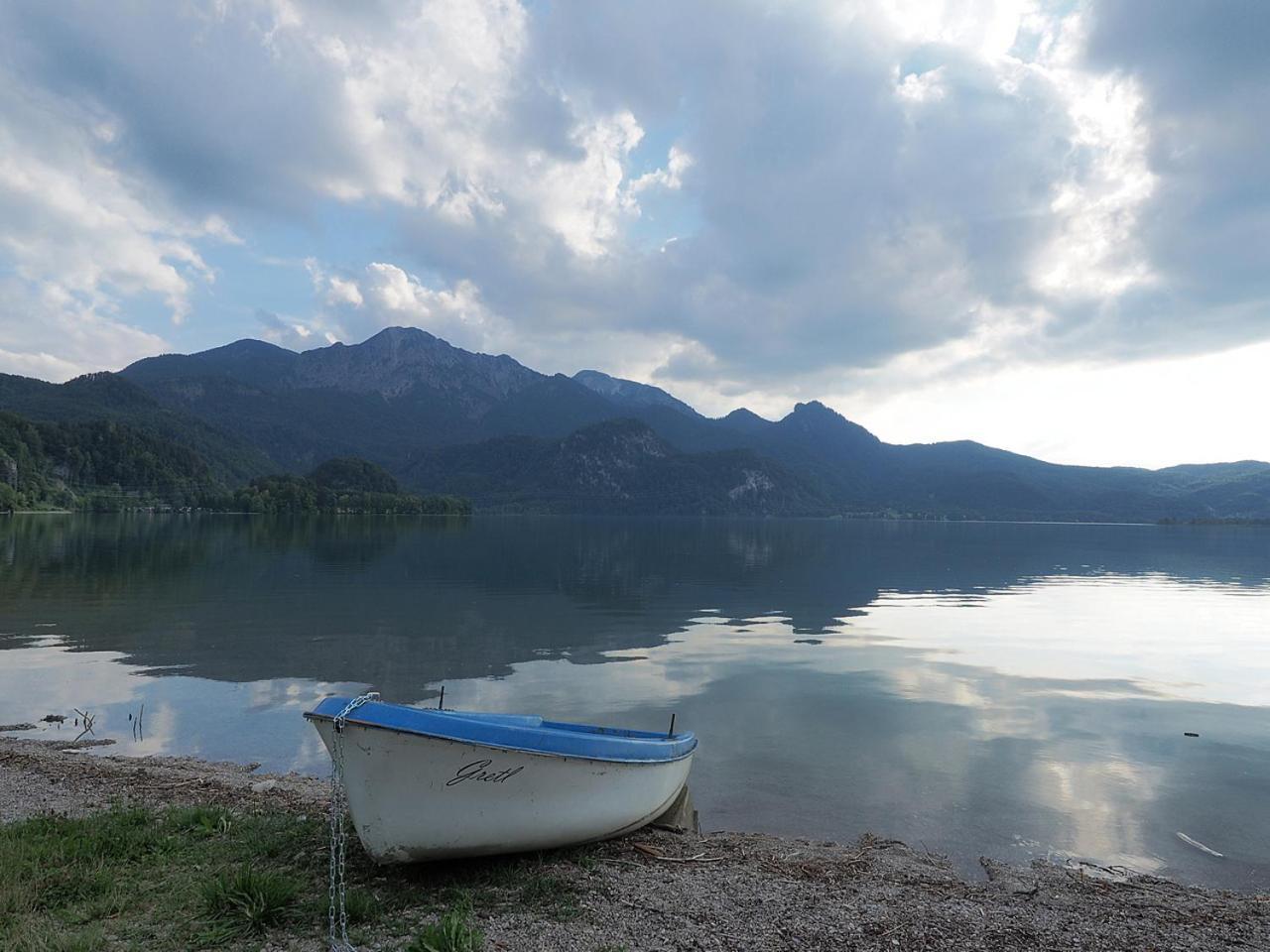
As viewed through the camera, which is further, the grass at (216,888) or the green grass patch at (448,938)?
the grass at (216,888)

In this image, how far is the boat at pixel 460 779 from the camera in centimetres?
998

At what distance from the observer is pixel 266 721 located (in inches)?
847

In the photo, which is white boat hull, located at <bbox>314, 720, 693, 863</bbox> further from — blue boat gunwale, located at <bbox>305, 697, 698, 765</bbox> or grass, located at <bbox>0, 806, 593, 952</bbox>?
grass, located at <bbox>0, 806, 593, 952</bbox>

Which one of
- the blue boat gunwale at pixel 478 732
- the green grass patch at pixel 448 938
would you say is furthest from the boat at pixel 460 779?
the green grass patch at pixel 448 938

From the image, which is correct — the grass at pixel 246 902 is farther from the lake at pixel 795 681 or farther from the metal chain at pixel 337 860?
the lake at pixel 795 681

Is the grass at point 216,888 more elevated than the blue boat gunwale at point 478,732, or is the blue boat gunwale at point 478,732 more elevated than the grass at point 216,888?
the blue boat gunwale at point 478,732

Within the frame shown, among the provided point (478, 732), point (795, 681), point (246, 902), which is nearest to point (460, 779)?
point (478, 732)

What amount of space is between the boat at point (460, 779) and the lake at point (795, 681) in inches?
203

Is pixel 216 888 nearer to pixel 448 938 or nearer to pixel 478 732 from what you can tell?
pixel 448 938

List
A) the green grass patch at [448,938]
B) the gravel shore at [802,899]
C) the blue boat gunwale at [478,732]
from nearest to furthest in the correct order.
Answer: the green grass patch at [448,938], the gravel shore at [802,899], the blue boat gunwale at [478,732]

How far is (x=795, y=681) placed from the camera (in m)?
27.8

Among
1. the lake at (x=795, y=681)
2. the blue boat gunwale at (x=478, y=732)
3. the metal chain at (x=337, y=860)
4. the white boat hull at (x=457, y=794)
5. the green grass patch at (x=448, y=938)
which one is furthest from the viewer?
the lake at (x=795, y=681)

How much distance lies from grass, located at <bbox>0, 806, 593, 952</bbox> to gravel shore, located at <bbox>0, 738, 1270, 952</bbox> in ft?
1.56

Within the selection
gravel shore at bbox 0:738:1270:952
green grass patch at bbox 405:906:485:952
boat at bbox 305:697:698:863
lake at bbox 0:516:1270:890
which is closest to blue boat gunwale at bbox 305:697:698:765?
boat at bbox 305:697:698:863
